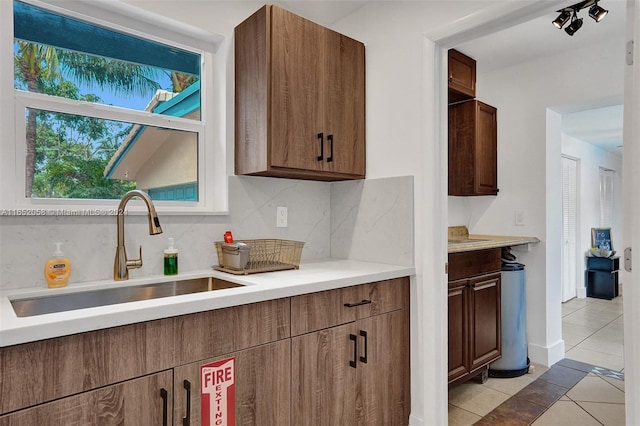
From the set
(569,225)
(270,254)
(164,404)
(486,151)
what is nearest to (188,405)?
(164,404)

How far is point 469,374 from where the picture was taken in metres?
2.37

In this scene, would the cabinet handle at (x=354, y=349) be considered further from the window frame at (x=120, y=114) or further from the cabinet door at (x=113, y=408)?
the window frame at (x=120, y=114)

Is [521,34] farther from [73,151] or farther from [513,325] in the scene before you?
[73,151]

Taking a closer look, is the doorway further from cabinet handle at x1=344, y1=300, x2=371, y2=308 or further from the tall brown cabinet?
cabinet handle at x1=344, y1=300, x2=371, y2=308

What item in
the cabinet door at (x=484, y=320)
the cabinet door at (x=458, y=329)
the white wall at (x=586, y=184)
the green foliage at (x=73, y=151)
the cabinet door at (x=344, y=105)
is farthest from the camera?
the white wall at (x=586, y=184)

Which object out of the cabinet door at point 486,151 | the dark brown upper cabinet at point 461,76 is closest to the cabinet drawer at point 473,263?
the cabinet door at point 486,151

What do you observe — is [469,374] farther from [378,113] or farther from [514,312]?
[378,113]

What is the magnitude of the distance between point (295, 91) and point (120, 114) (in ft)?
2.71

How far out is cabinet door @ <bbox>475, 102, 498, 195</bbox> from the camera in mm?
3072

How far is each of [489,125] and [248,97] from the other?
7.36 ft

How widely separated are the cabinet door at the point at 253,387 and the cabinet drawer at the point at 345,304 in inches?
4.8

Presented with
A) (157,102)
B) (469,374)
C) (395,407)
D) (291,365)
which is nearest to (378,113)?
(157,102)

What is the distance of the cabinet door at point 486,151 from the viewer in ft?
10.1

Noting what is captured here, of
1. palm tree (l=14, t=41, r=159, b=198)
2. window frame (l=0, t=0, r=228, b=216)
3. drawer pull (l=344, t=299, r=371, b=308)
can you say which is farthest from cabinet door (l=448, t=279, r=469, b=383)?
palm tree (l=14, t=41, r=159, b=198)
